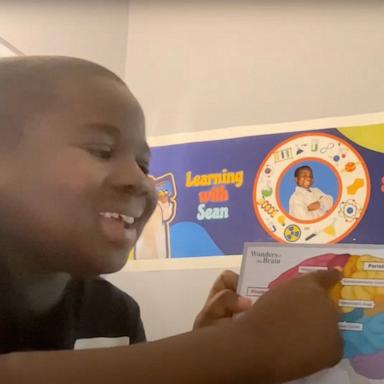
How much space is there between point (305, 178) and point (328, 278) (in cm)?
A: 12

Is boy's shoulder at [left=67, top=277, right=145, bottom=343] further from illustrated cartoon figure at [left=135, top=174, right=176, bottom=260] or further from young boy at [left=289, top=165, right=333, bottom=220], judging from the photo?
young boy at [left=289, top=165, right=333, bottom=220]

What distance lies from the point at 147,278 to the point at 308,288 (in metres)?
0.16

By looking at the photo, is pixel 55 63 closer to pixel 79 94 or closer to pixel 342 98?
pixel 79 94

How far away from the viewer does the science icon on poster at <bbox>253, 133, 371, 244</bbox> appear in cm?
50

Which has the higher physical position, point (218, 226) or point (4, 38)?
point (4, 38)

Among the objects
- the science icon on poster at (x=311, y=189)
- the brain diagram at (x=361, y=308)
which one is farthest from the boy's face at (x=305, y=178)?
the brain diagram at (x=361, y=308)

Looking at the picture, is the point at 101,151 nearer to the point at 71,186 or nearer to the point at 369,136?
the point at 71,186

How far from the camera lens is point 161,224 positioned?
0.53 metres

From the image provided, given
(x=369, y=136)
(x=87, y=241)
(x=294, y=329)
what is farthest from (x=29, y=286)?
(x=369, y=136)

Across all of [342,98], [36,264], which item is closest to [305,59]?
[342,98]

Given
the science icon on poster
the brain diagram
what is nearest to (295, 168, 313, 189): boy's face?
the science icon on poster

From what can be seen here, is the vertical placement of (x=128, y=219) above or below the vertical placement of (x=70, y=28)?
below

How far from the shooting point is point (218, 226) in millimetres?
522

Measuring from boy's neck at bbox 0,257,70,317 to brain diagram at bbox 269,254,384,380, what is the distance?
147mm
